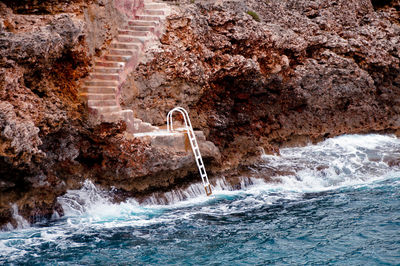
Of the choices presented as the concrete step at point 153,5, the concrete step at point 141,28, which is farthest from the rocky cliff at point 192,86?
the concrete step at point 153,5

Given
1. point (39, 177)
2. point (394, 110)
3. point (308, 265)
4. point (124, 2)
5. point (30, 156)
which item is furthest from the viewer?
point (394, 110)

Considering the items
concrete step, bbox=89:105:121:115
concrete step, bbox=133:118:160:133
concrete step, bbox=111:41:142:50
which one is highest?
concrete step, bbox=111:41:142:50

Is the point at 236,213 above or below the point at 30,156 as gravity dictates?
below

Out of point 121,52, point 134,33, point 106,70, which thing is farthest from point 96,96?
point 134,33

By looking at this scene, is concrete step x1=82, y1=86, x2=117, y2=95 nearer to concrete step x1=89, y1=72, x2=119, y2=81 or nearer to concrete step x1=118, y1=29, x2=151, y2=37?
concrete step x1=89, y1=72, x2=119, y2=81

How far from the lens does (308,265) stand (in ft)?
31.3

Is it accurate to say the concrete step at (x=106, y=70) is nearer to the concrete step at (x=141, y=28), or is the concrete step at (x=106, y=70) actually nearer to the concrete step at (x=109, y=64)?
the concrete step at (x=109, y=64)

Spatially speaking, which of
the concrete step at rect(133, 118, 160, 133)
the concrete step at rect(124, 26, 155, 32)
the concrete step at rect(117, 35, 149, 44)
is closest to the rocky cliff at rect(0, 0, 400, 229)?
the concrete step at rect(117, 35, 149, 44)

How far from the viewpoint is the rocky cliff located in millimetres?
12461

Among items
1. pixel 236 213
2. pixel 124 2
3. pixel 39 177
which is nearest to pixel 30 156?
pixel 39 177

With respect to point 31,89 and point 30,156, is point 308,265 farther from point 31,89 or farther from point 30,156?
point 31,89

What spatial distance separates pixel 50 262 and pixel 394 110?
16.8 metres

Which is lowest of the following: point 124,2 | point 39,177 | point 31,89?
point 39,177

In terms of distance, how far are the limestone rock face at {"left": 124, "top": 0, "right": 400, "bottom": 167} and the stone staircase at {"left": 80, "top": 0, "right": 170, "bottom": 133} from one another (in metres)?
0.47
